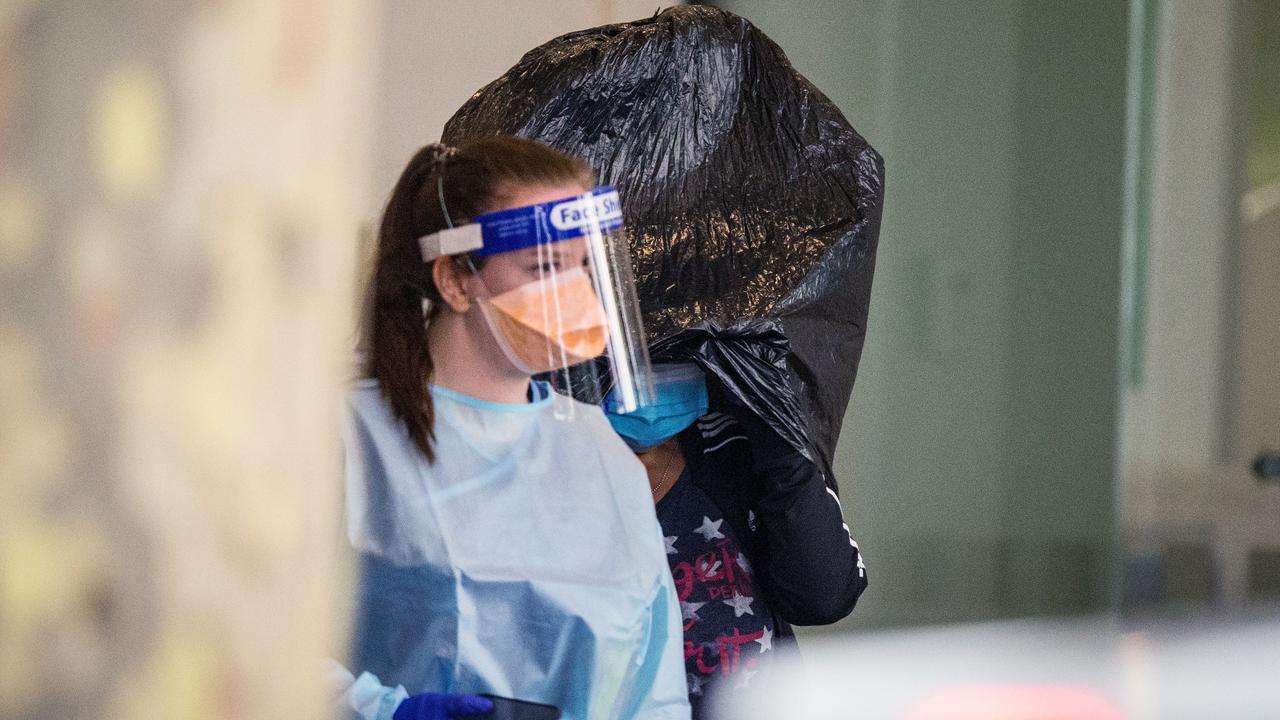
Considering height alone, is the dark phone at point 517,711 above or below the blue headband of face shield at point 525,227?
below

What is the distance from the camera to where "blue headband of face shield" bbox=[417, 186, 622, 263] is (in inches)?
53.2

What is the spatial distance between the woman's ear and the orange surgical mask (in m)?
0.02

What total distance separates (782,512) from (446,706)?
574 mm

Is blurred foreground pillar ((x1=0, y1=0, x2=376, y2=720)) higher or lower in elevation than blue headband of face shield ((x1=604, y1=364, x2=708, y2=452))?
higher

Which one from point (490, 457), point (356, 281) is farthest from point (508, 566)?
point (356, 281)

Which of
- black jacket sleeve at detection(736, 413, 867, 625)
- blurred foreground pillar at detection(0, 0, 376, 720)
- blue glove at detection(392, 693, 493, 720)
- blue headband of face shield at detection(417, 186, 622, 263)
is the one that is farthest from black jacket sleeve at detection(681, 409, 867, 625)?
blurred foreground pillar at detection(0, 0, 376, 720)

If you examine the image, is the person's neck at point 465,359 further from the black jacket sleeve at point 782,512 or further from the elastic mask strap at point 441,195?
the black jacket sleeve at point 782,512

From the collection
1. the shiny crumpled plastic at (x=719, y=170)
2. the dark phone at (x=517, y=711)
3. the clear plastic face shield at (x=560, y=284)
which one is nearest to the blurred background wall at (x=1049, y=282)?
the shiny crumpled plastic at (x=719, y=170)

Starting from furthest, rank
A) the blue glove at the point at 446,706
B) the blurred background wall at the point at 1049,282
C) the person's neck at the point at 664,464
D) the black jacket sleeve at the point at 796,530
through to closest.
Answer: the blurred background wall at the point at 1049,282 → the person's neck at the point at 664,464 → the black jacket sleeve at the point at 796,530 → the blue glove at the point at 446,706

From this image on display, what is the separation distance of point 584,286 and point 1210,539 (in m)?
3.54

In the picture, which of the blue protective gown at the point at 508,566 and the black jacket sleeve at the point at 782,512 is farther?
the black jacket sleeve at the point at 782,512

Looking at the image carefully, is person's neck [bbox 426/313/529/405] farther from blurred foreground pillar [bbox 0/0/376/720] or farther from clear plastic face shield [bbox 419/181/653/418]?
blurred foreground pillar [bbox 0/0/376/720]

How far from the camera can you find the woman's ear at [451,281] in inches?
55.0

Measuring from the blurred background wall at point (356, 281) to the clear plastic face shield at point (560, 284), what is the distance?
15 cm
